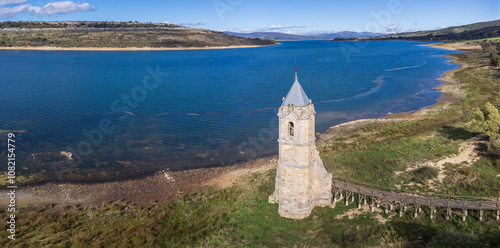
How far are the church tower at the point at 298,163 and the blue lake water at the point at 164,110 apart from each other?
1192 centimetres

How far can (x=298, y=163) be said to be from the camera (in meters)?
19.0

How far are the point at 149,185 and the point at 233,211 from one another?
8172mm

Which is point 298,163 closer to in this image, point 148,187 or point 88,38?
point 148,187

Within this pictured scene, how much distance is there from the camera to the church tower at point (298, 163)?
18.4 metres

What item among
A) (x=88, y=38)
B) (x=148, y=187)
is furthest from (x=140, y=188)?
(x=88, y=38)

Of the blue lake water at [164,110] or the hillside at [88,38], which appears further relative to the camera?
the hillside at [88,38]

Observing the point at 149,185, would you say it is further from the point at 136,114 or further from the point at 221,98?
the point at 221,98

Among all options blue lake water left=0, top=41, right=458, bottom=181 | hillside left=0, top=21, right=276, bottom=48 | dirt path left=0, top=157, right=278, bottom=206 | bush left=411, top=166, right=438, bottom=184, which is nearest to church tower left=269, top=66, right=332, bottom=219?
bush left=411, top=166, right=438, bottom=184

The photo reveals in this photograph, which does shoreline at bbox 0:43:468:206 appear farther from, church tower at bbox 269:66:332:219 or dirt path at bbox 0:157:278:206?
church tower at bbox 269:66:332:219

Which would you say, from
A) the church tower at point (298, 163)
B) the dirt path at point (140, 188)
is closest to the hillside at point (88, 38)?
the dirt path at point (140, 188)

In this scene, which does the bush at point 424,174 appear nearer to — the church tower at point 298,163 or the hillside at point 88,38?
the church tower at point 298,163

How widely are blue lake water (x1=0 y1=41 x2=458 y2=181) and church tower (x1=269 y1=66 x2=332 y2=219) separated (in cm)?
1192

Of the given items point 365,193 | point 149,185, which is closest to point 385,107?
point 365,193

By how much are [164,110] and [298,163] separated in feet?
110
